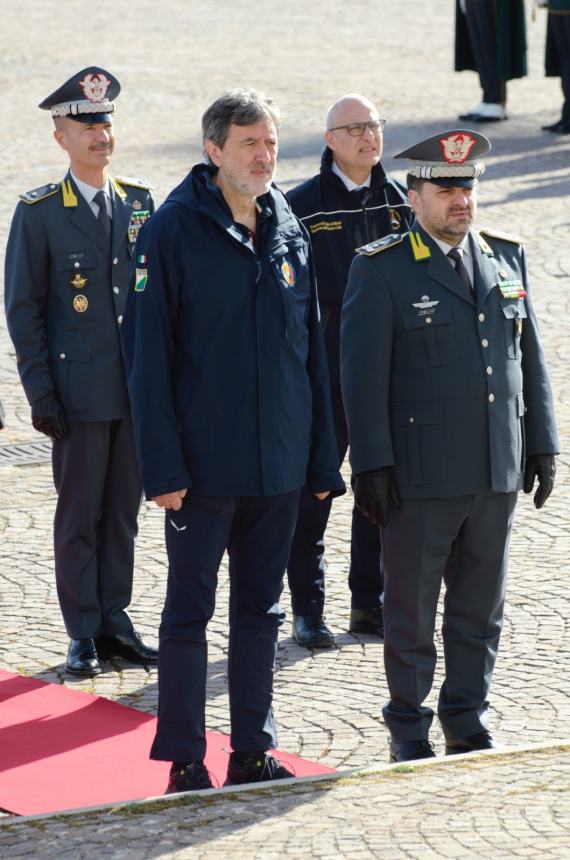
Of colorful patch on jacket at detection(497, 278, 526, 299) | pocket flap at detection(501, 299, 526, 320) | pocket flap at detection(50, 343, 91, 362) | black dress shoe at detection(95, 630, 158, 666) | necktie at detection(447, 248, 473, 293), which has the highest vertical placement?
necktie at detection(447, 248, 473, 293)

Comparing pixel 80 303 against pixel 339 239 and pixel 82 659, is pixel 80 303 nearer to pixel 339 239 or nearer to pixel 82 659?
pixel 339 239

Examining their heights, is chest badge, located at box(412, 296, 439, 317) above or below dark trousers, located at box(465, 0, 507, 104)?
below

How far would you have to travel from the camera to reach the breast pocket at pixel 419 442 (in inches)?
214

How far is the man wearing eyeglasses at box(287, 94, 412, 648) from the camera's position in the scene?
6.81m

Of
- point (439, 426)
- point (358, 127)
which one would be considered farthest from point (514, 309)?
point (358, 127)

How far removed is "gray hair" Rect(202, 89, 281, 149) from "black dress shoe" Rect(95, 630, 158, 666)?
2283 mm

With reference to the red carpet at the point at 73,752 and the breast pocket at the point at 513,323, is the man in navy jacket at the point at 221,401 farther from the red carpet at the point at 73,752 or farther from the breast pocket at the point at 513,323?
the breast pocket at the point at 513,323

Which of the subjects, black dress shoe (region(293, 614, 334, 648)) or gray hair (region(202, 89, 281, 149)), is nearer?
gray hair (region(202, 89, 281, 149))

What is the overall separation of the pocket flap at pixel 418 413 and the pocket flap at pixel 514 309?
0.36 m

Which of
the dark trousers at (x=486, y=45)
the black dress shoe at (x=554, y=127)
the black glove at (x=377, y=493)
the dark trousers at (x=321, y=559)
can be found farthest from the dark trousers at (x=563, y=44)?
the black glove at (x=377, y=493)

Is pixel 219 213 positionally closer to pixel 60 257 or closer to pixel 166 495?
pixel 166 495

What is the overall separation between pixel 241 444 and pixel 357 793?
3.44 feet

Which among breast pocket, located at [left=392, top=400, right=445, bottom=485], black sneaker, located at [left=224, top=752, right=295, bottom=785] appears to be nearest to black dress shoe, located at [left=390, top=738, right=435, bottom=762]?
black sneaker, located at [left=224, top=752, right=295, bottom=785]

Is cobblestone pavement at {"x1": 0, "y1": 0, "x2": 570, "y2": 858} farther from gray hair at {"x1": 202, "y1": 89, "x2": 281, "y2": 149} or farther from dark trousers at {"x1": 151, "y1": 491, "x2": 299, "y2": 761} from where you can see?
gray hair at {"x1": 202, "y1": 89, "x2": 281, "y2": 149}
